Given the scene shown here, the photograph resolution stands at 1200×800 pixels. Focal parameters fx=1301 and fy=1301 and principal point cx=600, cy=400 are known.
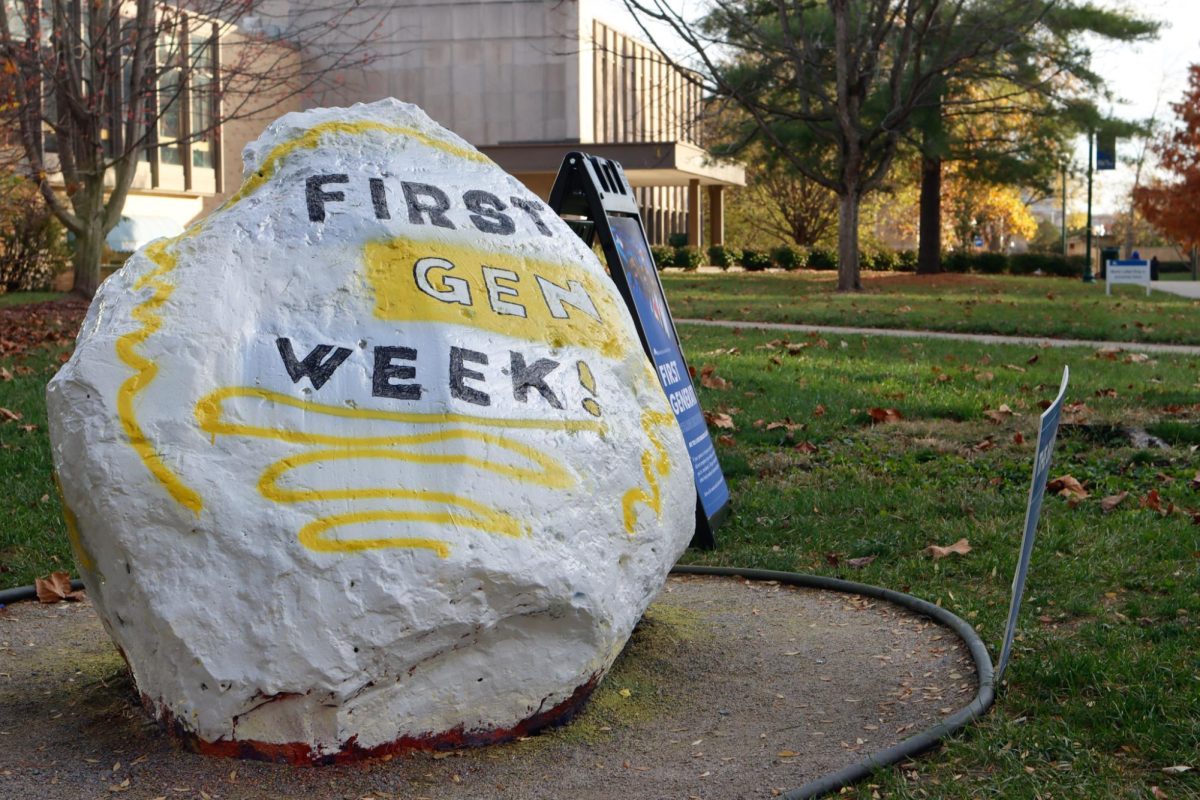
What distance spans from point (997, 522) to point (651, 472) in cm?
283

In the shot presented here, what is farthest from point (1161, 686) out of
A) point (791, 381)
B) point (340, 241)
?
point (791, 381)

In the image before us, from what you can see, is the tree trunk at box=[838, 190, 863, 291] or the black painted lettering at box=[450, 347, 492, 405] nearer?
the black painted lettering at box=[450, 347, 492, 405]

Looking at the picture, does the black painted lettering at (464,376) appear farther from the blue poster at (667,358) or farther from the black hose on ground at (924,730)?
the blue poster at (667,358)

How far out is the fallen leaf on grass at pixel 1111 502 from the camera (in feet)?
21.8

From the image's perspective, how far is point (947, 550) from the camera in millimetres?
6039

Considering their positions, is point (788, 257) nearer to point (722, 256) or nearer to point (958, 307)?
point (722, 256)

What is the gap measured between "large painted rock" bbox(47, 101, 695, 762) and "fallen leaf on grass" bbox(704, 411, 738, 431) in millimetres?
4373

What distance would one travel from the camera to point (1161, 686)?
4.23 metres

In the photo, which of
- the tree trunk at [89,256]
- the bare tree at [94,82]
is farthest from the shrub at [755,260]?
the tree trunk at [89,256]

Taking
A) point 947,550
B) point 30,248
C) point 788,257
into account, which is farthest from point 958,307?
point 788,257

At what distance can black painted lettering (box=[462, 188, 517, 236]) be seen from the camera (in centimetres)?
447

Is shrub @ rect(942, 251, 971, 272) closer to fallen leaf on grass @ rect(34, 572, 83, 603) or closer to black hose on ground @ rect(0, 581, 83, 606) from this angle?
fallen leaf on grass @ rect(34, 572, 83, 603)

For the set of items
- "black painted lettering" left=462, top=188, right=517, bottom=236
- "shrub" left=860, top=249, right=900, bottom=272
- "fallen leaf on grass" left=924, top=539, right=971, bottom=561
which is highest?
"shrub" left=860, top=249, right=900, bottom=272

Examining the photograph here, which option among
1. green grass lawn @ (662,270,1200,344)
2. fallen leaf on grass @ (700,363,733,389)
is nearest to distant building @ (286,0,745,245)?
green grass lawn @ (662,270,1200,344)
